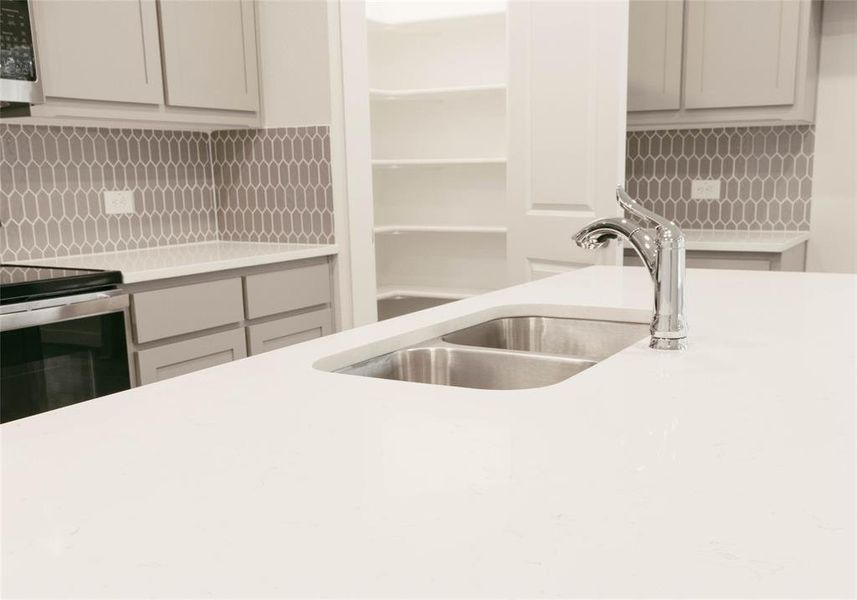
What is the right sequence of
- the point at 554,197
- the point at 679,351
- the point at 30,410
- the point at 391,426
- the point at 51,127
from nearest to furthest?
the point at 391,426 → the point at 679,351 → the point at 30,410 → the point at 51,127 → the point at 554,197

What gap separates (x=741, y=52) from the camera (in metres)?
3.49

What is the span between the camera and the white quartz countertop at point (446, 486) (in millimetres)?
607

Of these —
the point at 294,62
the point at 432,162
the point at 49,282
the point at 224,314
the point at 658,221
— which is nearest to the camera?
the point at 658,221

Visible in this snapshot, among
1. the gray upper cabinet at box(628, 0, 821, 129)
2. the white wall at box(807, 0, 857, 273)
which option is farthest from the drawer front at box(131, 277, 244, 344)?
the white wall at box(807, 0, 857, 273)

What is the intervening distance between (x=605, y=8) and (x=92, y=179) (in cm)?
209

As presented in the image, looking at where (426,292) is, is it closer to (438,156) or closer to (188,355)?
(438,156)

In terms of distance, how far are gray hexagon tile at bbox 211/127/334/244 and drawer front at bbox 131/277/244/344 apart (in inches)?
24.8

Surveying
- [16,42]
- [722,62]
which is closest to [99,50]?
[16,42]

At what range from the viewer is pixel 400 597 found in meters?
0.57

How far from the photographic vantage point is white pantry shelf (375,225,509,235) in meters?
4.11

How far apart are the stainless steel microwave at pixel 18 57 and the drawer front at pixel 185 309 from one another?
0.71m

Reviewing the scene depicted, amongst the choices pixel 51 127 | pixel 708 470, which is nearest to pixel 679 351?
pixel 708 470

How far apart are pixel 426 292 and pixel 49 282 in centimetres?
233

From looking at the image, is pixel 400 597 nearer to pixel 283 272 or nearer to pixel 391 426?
pixel 391 426
